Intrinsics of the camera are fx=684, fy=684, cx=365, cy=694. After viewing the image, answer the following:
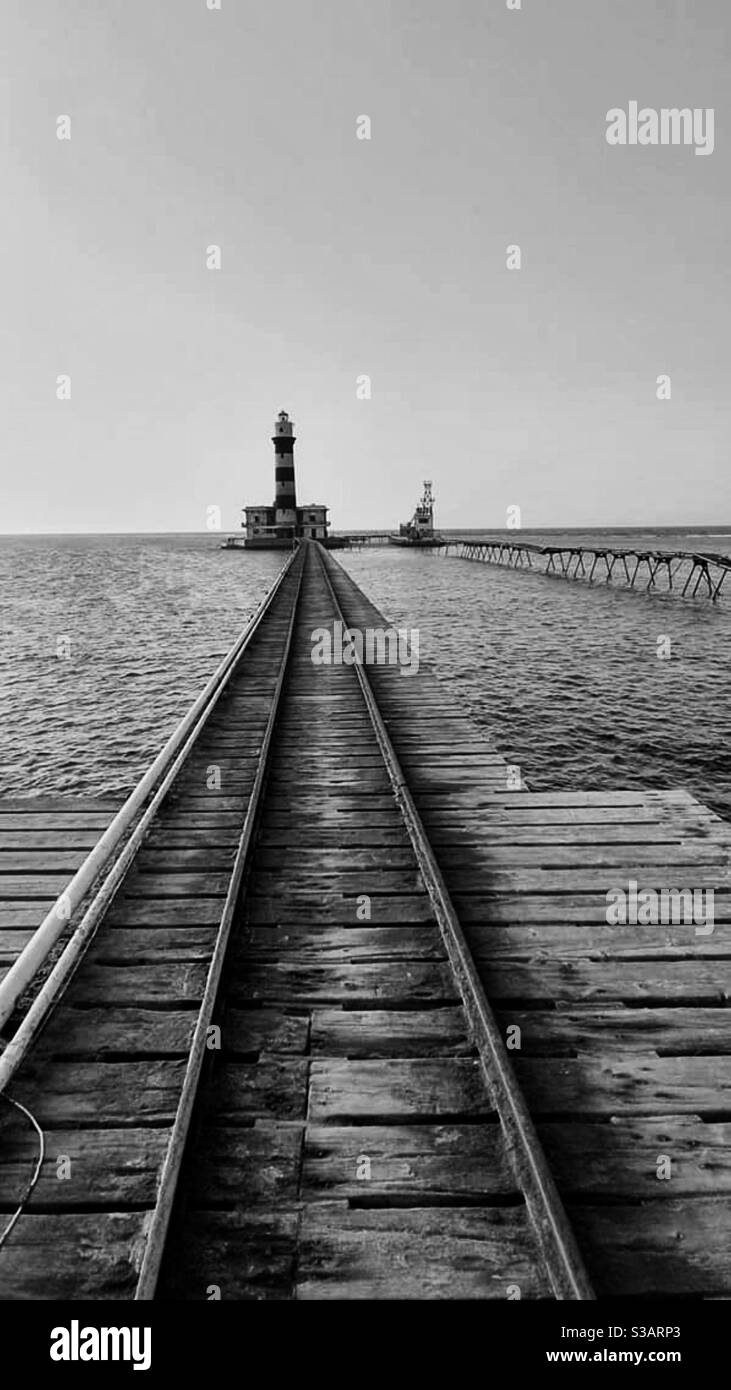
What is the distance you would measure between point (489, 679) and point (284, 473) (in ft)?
253

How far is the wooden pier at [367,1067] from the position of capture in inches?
119

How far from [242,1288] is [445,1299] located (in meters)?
0.85

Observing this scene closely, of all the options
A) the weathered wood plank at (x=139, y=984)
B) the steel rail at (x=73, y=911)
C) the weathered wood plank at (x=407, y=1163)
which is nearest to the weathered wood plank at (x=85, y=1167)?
the steel rail at (x=73, y=911)

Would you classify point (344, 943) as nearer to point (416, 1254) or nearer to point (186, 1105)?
point (186, 1105)

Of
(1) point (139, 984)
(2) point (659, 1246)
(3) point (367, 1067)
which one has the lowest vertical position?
(2) point (659, 1246)

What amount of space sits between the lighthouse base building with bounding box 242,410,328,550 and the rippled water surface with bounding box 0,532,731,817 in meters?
46.9

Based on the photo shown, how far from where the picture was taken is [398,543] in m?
122

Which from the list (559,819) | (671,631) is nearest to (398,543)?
(671,631)

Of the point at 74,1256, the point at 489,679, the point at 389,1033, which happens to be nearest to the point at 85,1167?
the point at 74,1256

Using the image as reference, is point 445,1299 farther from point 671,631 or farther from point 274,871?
point 671,631

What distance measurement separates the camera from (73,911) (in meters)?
6.04

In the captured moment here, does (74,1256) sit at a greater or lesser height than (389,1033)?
lesser

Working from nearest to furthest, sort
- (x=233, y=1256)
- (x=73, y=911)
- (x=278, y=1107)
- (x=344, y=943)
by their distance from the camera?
(x=233, y=1256) < (x=278, y=1107) < (x=344, y=943) < (x=73, y=911)

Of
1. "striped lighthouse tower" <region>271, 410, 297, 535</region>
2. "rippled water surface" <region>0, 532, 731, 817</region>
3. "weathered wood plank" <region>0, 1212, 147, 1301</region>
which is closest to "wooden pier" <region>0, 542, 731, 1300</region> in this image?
"weathered wood plank" <region>0, 1212, 147, 1301</region>
